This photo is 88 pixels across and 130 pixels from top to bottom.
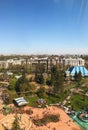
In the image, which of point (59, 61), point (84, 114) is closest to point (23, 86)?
point (84, 114)

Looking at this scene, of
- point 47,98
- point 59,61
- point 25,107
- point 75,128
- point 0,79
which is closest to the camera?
point 75,128

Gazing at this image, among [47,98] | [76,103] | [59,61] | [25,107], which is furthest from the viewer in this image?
[59,61]

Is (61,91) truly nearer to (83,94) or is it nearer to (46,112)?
(83,94)

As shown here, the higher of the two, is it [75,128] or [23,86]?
[23,86]

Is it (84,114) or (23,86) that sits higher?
(23,86)

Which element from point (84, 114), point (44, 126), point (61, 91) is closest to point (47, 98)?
point (61, 91)

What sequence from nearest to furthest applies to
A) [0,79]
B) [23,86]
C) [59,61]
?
[23,86] → [0,79] → [59,61]

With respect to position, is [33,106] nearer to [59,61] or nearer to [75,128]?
[75,128]

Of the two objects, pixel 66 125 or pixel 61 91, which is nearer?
pixel 66 125

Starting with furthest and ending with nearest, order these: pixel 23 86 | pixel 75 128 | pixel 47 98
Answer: pixel 23 86
pixel 47 98
pixel 75 128
